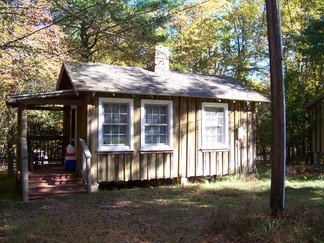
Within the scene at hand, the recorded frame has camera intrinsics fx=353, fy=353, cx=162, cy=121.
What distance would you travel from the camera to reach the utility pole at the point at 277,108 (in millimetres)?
6270

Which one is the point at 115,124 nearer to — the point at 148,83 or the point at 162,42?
the point at 148,83

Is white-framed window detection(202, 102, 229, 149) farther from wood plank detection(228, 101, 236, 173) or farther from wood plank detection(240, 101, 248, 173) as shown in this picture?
wood plank detection(240, 101, 248, 173)

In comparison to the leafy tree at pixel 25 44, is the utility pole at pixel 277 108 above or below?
below

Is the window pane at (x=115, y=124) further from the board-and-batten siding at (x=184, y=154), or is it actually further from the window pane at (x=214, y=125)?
the window pane at (x=214, y=125)

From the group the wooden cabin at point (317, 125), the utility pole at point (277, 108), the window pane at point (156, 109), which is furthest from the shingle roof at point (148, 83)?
the utility pole at point (277, 108)

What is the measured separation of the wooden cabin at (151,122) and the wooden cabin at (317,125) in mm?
3968

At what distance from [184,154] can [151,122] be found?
1.59 meters

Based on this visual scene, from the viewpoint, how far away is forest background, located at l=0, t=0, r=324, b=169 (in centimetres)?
826

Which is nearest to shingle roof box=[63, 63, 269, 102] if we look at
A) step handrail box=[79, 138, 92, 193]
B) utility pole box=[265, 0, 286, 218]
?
step handrail box=[79, 138, 92, 193]

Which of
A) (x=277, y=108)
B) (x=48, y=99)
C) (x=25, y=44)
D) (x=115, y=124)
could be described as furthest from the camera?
(x=115, y=124)

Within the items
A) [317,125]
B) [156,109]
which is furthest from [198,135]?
[317,125]

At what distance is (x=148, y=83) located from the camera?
11578 millimetres

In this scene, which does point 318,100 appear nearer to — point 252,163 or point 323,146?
point 323,146

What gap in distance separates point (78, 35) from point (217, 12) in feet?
37.8
